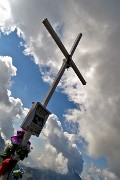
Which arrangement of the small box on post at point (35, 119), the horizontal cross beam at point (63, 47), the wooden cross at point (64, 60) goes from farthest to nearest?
the horizontal cross beam at point (63, 47)
the wooden cross at point (64, 60)
the small box on post at point (35, 119)

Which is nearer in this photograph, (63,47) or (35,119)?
(35,119)

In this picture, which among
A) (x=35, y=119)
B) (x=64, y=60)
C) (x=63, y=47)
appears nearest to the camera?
(x=35, y=119)

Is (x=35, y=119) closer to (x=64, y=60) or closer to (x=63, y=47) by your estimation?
(x=64, y=60)

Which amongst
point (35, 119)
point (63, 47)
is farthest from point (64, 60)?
point (35, 119)

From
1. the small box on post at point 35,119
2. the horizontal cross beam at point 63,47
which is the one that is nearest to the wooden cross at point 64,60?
the horizontal cross beam at point 63,47

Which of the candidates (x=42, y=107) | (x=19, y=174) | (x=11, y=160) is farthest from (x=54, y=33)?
(x=19, y=174)

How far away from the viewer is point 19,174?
13.5 metres

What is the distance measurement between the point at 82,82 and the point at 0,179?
7601 mm

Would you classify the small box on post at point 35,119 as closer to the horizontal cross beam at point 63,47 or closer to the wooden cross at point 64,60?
the wooden cross at point 64,60

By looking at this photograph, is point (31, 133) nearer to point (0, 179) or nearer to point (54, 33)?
point (0, 179)

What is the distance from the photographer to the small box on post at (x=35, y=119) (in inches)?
332

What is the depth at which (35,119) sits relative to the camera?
343 inches

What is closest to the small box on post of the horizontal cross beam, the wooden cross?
the wooden cross

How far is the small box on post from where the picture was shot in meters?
8.45
